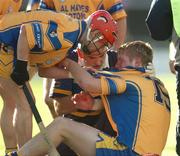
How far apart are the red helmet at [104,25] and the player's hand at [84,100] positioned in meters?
0.44

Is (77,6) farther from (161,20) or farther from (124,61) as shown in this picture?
(124,61)

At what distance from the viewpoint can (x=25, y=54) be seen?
545cm

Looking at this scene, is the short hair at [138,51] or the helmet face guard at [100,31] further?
the helmet face guard at [100,31]

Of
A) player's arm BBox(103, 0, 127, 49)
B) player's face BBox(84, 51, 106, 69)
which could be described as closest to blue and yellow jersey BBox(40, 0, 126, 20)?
player's arm BBox(103, 0, 127, 49)

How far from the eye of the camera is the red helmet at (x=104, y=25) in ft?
18.4

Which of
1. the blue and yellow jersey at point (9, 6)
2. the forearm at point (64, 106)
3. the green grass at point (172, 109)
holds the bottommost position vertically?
the green grass at point (172, 109)

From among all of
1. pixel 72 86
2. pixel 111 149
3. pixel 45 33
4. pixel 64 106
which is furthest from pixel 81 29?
pixel 111 149

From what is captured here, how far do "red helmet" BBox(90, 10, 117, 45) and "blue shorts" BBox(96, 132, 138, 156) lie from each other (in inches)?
29.5

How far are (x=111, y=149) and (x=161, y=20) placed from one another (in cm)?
110

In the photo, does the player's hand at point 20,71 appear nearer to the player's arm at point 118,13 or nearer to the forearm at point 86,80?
the forearm at point 86,80

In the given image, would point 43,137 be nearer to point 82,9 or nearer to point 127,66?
point 127,66

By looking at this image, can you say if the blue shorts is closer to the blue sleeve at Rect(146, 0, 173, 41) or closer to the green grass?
the blue sleeve at Rect(146, 0, 173, 41)

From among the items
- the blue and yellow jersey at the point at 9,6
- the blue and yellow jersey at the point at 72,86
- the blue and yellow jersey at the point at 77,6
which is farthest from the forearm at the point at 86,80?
the blue and yellow jersey at the point at 77,6

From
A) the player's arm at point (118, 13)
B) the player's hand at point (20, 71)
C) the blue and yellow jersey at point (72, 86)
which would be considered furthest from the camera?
the player's arm at point (118, 13)
